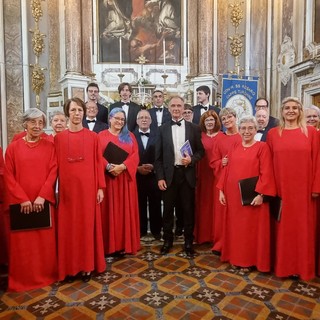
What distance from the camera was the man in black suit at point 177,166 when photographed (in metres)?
4.02

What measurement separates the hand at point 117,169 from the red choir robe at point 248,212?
1.27 metres

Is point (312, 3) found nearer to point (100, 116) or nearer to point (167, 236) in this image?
point (100, 116)

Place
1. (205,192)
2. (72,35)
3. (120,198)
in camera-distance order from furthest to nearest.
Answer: (72,35) < (205,192) < (120,198)

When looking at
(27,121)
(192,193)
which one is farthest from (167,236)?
(27,121)

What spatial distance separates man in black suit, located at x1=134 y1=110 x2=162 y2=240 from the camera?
470cm

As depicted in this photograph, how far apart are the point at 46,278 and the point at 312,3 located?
884cm

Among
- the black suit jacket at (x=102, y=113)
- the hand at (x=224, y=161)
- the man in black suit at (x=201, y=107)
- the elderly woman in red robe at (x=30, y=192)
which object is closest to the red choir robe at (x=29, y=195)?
the elderly woman in red robe at (x=30, y=192)

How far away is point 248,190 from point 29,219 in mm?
2362

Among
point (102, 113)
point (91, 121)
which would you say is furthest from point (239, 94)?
point (91, 121)

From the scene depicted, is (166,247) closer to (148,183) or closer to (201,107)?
(148,183)

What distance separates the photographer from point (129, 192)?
404cm

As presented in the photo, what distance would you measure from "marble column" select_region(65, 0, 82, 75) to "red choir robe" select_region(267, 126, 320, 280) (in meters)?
7.21

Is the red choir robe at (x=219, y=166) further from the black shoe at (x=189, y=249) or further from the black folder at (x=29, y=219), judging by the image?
the black folder at (x=29, y=219)

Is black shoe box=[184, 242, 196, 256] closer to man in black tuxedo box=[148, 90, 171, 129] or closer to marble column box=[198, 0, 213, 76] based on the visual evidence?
man in black tuxedo box=[148, 90, 171, 129]
